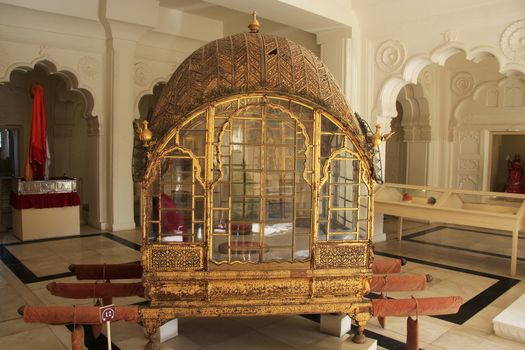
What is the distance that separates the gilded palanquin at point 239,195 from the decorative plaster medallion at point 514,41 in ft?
12.0

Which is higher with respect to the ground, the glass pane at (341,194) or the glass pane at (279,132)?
the glass pane at (279,132)

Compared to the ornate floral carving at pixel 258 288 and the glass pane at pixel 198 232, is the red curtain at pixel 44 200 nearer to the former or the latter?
the glass pane at pixel 198 232

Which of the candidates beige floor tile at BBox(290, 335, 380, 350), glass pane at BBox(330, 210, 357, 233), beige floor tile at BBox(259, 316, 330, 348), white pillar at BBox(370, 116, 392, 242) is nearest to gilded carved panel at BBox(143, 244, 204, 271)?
beige floor tile at BBox(259, 316, 330, 348)

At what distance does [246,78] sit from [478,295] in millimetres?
3700

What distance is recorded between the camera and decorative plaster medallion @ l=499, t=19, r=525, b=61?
5680 millimetres

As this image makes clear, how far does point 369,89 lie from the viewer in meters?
7.35

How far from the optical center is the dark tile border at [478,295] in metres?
4.25

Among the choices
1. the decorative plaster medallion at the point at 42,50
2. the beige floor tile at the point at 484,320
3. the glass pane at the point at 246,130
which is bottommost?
the beige floor tile at the point at 484,320

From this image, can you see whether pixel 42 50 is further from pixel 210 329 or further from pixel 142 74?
pixel 210 329

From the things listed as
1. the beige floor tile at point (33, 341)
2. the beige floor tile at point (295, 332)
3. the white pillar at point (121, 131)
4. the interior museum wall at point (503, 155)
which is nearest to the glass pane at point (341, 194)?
the beige floor tile at point (295, 332)

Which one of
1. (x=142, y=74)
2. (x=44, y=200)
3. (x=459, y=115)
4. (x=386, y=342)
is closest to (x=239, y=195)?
(x=386, y=342)

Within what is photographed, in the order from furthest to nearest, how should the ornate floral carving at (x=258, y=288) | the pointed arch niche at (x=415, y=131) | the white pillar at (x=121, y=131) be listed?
the pointed arch niche at (x=415, y=131) → the white pillar at (x=121, y=131) → the ornate floral carving at (x=258, y=288)

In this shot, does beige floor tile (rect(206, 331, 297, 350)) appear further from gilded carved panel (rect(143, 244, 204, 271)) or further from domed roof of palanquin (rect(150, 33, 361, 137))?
domed roof of palanquin (rect(150, 33, 361, 137))

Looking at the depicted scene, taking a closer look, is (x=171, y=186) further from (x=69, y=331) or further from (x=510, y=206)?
(x=510, y=206)
